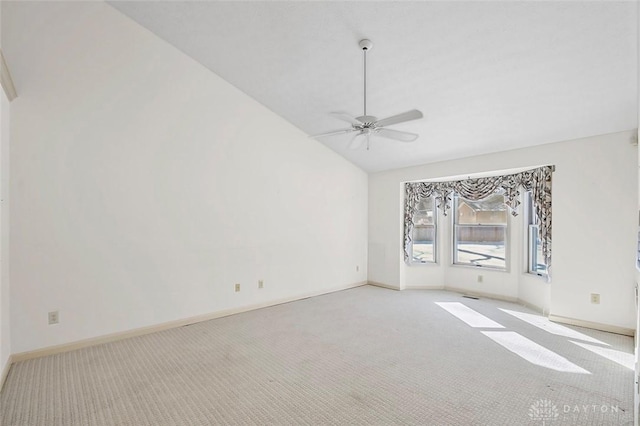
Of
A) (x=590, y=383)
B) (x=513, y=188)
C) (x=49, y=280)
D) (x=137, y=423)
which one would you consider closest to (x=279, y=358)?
(x=137, y=423)

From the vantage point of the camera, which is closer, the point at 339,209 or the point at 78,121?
the point at 78,121

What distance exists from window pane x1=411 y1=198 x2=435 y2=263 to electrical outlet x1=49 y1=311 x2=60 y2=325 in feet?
17.6

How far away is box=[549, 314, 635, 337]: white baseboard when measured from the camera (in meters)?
3.54

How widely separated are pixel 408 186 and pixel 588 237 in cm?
278

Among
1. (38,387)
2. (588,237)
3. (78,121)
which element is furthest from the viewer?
(588,237)

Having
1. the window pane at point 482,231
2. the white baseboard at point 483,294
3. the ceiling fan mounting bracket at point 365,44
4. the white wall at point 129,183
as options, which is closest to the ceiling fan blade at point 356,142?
the ceiling fan mounting bracket at point 365,44

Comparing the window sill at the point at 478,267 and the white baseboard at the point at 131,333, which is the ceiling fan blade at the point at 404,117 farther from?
the window sill at the point at 478,267

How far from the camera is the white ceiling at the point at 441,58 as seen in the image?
254cm

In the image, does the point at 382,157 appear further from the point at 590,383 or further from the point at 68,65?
the point at 68,65

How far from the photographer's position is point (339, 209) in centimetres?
583

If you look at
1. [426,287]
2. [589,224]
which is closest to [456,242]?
[426,287]

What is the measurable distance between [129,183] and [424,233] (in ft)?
16.4

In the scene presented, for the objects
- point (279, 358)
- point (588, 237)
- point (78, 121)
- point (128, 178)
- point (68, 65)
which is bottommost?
point (279, 358)

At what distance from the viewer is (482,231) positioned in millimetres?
5672
